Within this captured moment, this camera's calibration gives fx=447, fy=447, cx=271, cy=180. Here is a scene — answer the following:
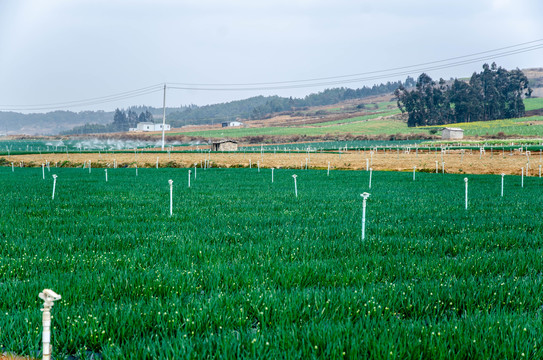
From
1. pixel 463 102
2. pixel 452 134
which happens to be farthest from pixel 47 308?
pixel 463 102

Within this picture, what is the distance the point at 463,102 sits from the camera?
160000 mm

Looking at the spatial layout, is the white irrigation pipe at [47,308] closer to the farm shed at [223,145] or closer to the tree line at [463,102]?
the farm shed at [223,145]

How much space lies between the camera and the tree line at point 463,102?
16050cm

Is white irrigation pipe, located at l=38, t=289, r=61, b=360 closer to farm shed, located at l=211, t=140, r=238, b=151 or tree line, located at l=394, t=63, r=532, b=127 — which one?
farm shed, located at l=211, t=140, r=238, b=151

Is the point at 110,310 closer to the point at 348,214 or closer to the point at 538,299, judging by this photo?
the point at 538,299

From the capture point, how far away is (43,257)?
9297 mm

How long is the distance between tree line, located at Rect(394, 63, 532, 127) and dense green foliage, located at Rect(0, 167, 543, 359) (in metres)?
156

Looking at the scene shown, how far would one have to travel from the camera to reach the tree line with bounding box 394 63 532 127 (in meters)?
160

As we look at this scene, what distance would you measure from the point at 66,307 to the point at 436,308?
5201 mm

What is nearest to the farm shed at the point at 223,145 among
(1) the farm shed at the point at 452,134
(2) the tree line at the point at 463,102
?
(1) the farm shed at the point at 452,134

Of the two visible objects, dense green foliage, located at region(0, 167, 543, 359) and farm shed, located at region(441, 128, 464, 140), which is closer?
dense green foliage, located at region(0, 167, 543, 359)

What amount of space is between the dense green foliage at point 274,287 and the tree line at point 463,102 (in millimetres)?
156412

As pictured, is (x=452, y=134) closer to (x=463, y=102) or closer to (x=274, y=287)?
(x=463, y=102)

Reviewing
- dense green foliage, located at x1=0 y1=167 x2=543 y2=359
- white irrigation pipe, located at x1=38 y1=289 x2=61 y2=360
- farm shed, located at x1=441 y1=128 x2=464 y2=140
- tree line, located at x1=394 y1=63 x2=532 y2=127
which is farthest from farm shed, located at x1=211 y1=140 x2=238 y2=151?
white irrigation pipe, located at x1=38 y1=289 x2=61 y2=360
